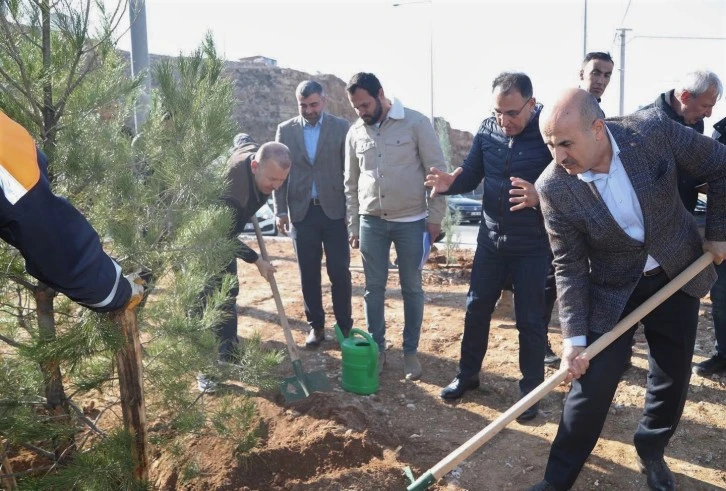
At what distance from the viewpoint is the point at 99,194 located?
210 cm

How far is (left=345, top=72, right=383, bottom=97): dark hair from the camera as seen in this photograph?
3.55m

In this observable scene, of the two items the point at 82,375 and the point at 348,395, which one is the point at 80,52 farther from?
the point at 348,395

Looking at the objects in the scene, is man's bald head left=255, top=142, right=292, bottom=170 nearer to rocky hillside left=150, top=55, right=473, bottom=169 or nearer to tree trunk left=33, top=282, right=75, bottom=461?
tree trunk left=33, top=282, right=75, bottom=461

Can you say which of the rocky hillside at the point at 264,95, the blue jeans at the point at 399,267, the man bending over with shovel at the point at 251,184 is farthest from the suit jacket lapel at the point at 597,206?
the rocky hillside at the point at 264,95

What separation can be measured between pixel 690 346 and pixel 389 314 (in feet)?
9.93

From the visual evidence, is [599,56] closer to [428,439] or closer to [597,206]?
[597,206]

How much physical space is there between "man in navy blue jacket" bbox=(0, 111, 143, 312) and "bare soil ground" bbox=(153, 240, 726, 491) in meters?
1.21

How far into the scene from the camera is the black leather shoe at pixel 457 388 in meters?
3.45

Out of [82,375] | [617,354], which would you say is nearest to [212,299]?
[82,375]

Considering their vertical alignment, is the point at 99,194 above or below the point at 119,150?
below

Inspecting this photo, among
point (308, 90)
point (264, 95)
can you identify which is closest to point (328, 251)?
point (308, 90)

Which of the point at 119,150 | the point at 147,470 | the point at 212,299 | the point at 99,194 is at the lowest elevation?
the point at 147,470

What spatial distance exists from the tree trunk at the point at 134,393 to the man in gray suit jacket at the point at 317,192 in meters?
2.20

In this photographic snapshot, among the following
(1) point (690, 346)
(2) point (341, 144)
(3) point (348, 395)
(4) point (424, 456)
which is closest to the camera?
(1) point (690, 346)
